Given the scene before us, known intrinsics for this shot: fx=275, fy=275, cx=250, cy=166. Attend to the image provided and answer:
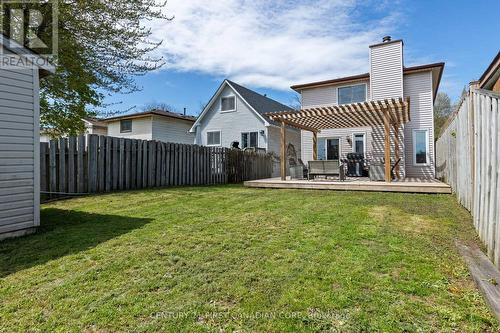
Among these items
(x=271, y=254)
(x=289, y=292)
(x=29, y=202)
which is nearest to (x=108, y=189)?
(x=29, y=202)

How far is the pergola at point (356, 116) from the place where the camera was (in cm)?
942

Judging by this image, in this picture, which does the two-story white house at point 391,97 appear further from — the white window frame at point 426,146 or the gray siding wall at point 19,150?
the gray siding wall at point 19,150

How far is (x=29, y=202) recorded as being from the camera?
4.43m

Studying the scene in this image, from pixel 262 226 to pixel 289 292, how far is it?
2.10 meters

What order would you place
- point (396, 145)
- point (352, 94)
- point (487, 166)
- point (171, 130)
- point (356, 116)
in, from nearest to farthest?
point (487, 166)
point (356, 116)
point (396, 145)
point (352, 94)
point (171, 130)

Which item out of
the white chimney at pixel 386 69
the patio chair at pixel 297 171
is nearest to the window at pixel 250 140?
the patio chair at pixel 297 171

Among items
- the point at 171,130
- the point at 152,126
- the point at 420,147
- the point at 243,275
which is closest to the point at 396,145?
the point at 420,147

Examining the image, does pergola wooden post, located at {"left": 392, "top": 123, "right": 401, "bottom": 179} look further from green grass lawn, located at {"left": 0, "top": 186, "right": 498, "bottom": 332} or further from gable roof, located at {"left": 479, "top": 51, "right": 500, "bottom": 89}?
green grass lawn, located at {"left": 0, "top": 186, "right": 498, "bottom": 332}

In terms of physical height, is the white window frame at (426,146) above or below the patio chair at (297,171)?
above

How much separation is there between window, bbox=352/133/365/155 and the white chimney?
206cm

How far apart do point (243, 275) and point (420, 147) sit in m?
14.0

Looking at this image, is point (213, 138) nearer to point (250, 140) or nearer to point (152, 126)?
point (250, 140)

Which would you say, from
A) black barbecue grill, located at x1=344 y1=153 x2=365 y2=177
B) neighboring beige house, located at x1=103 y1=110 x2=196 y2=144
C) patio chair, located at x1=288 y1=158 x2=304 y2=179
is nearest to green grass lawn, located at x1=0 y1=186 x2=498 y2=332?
patio chair, located at x1=288 y1=158 x2=304 y2=179

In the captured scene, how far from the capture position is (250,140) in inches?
756
